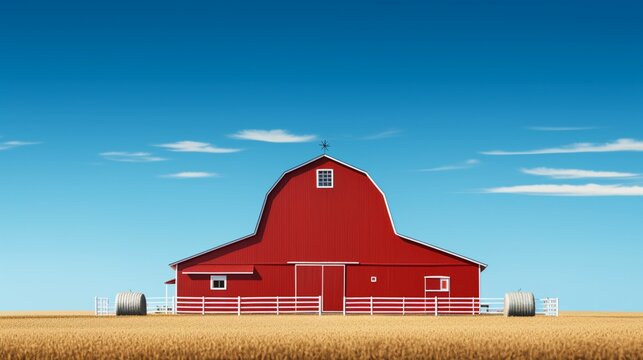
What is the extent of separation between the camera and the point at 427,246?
152 feet

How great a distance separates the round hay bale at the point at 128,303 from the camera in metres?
42.2

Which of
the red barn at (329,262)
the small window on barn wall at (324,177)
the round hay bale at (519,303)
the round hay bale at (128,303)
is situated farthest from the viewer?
the small window on barn wall at (324,177)

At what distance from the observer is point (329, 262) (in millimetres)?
46344

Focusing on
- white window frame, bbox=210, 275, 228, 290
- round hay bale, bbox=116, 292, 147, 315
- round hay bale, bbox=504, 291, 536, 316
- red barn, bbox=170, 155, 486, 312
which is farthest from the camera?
white window frame, bbox=210, 275, 228, 290

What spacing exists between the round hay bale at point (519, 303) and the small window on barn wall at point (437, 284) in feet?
16.4

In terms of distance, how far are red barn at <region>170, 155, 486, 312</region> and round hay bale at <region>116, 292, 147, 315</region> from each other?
174 inches

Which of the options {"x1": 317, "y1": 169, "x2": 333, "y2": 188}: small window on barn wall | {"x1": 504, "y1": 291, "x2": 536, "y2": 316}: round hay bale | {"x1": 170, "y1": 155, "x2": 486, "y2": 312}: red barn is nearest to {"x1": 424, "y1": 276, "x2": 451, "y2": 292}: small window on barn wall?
{"x1": 170, "y1": 155, "x2": 486, "y2": 312}: red barn

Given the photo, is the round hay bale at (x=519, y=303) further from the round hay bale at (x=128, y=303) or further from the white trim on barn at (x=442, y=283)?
the round hay bale at (x=128, y=303)

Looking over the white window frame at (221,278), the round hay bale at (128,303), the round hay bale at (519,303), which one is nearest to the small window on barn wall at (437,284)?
the round hay bale at (519,303)

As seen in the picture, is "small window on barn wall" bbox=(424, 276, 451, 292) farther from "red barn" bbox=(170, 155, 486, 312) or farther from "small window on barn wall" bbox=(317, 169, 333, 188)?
"small window on barn wall" bbox=(317, 169, 333, 188)

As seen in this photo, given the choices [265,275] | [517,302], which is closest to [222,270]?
[265,275]

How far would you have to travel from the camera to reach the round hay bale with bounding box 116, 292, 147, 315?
1661 inches

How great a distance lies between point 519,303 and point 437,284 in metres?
5.66

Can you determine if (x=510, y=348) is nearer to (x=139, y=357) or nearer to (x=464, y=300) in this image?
(x=139, y=357)
